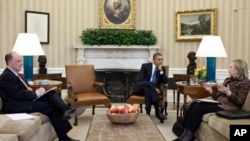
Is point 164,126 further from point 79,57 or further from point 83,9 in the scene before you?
point 83,9

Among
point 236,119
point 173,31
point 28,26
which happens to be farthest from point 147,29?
point 236,119

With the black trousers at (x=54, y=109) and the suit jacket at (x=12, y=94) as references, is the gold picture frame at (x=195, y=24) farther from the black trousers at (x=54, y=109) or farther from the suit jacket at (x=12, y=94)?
the suit jacket at (x=12, y=94)

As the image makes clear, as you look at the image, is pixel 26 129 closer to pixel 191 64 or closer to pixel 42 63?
pixel 42 63

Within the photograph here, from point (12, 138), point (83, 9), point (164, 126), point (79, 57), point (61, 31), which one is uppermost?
point (83, 9)

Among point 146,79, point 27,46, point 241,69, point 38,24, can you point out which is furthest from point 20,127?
point 38,24

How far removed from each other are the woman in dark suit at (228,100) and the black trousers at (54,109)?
1597mm

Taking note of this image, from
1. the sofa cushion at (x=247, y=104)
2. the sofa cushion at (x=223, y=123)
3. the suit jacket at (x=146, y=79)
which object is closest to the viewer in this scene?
the sofa cushion at (x=223, y=123)

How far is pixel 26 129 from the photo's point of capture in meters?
3.43

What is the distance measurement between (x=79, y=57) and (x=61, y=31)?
0.81m

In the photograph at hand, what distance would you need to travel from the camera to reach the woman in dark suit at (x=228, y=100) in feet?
14.0

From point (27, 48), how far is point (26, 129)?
7.69 feet

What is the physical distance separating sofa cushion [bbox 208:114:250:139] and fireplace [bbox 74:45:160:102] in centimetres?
430

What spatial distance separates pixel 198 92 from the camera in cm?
563

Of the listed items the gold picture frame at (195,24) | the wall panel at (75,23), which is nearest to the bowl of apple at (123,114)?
the wall panel at (75,23)
